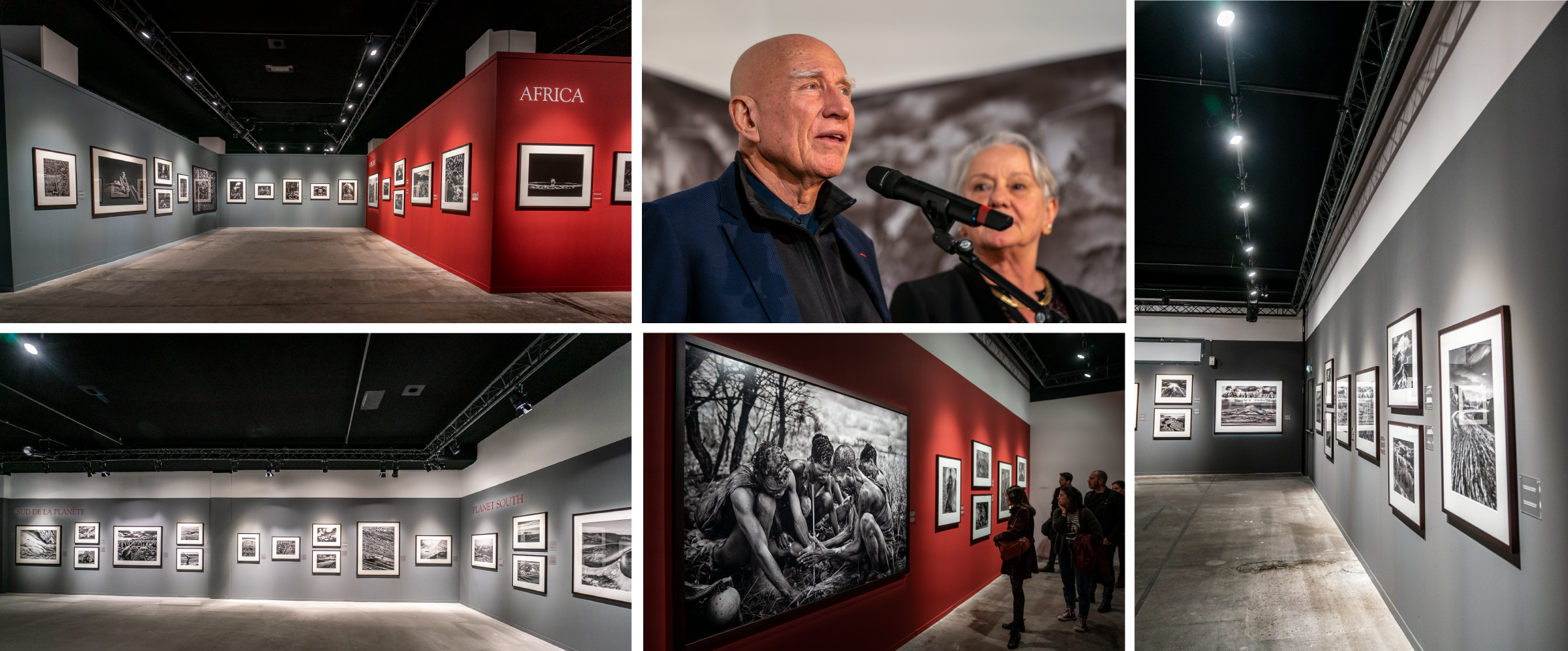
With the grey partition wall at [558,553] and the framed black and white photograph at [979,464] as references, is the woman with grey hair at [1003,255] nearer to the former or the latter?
the framed black and white photograph at [979,464]

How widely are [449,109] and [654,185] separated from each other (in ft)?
2.57

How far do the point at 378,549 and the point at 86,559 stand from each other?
3.89 feet

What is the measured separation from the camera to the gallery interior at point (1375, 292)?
11.6ft

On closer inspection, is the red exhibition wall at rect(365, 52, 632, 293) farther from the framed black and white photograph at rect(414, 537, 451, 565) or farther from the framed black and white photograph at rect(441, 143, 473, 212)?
the framed black and white photograph at rect(414, 537, 451, 565)

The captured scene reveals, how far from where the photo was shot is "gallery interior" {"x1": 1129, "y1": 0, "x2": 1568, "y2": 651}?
3531mm

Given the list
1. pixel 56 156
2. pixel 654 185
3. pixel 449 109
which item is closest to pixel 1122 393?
pixel 654 185

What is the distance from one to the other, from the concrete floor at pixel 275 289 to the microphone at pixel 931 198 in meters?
1.30

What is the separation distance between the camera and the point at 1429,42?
496cm

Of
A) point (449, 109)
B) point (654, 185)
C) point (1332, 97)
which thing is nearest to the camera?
point (449, 109)

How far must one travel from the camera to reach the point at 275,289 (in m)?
2.93

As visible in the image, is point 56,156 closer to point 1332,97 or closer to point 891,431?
point 891,431

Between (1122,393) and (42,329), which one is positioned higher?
(42,329)

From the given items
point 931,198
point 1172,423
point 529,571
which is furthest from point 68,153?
point 1172,423

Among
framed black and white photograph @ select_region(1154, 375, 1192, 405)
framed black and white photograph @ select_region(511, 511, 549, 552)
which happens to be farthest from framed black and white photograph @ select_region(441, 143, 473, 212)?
framed black and white photograph @ select_region(1154, 375, 1192, 405)
